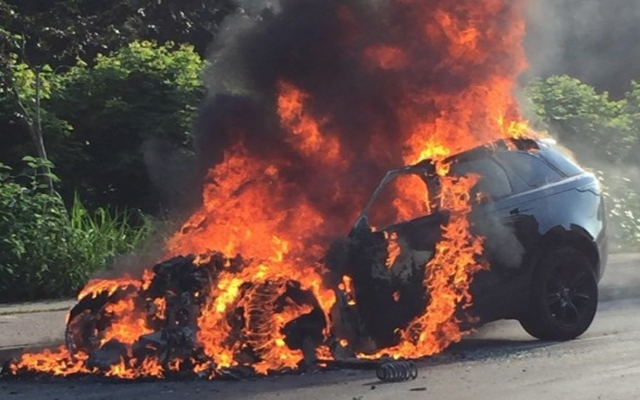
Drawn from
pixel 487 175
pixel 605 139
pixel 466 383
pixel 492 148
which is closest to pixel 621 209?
pixel 605 139

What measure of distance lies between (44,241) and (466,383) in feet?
25.1

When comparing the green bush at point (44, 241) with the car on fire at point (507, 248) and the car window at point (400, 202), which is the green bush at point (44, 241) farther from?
the car on fire at point (507, 248)

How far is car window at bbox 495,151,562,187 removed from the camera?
10.8m

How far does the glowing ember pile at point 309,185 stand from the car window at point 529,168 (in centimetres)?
35

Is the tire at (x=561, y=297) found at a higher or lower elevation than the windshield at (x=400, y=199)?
lower

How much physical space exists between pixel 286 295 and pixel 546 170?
9.16 feet

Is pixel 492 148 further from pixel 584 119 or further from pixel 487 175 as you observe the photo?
pixel 584 119

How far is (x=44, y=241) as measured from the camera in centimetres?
1522

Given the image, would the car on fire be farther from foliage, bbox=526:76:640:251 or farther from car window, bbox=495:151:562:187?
foliage, bbox=526:76:640:251

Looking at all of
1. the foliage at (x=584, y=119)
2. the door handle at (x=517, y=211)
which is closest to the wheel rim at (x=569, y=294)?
the door handle at (x=517, y=211)

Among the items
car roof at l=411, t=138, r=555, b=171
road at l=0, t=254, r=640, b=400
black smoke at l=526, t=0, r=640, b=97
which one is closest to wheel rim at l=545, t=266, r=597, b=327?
road at l=0, t=254, r=640, b=400

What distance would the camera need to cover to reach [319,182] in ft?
35.2

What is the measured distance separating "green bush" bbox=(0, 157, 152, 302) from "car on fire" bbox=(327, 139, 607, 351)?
604cm

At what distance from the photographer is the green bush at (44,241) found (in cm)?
1488
